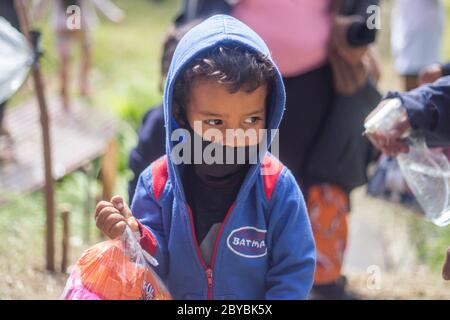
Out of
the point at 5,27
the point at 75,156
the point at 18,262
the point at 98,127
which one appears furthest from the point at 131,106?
the point at 5,27

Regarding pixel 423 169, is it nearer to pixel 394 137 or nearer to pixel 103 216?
pixel 394 137

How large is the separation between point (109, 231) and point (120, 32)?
9.24 meters

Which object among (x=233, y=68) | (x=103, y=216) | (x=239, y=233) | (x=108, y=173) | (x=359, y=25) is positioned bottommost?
(x=108, y=173)

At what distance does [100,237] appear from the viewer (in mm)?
4113

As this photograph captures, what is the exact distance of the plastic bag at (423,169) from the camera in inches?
91.1

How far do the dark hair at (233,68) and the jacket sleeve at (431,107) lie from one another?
0.60m

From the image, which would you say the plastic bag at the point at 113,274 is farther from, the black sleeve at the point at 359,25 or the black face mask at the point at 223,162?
the black sleeve at the point at 359,25

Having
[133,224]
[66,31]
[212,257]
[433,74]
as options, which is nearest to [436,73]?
[433,74]

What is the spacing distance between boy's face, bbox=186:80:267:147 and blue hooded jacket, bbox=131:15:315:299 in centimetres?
7

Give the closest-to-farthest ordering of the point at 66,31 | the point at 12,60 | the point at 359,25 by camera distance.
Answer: the point at 12,60 → the point at 359,25 → the point at 66,31

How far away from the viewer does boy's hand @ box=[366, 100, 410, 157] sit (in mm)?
2311

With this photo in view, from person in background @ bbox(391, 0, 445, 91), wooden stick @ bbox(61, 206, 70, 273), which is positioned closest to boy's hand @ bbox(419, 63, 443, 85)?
wooden stick @ bbox(61, 206, 70, 273)

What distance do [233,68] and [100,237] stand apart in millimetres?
2509

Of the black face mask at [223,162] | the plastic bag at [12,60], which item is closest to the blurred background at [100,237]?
the plastic bag at [12,60]
